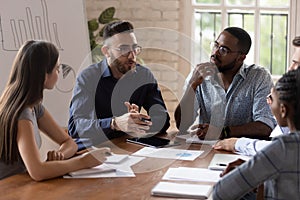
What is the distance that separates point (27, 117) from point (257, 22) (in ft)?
7.56

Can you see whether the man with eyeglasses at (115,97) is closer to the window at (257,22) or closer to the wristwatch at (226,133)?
the wristwatch at (226,133)

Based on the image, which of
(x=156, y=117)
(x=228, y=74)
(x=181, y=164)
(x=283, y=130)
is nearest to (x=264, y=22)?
(x=228, y=74)

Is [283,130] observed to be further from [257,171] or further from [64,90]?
[64,90]

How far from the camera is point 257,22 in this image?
3.93 m

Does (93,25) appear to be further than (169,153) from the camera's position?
Yes

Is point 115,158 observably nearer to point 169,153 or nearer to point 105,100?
point 169,153

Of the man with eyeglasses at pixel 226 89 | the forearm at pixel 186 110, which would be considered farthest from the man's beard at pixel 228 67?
the forearm at pixel 186 110

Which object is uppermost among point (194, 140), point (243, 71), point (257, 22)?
point (257, 22)

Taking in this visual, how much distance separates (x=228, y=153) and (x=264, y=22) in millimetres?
1820

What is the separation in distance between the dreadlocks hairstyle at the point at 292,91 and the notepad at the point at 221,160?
0.60 meters

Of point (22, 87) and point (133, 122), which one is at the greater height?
point (22, 87)

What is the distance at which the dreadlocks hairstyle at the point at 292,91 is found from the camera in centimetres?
154

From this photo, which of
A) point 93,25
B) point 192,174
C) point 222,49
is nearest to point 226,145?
point 192,174

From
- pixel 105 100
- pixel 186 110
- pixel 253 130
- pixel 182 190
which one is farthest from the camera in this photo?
pixel 186 110
